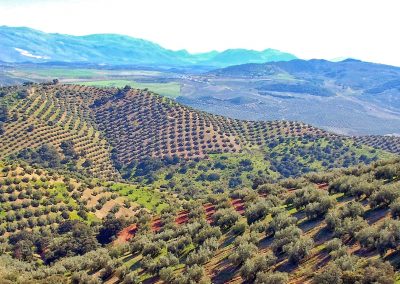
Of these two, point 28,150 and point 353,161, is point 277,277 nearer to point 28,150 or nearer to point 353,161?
point 28,150

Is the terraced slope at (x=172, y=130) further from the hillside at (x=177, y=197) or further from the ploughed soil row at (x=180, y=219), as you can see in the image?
the ploughed soil row at (x=180, y=219)

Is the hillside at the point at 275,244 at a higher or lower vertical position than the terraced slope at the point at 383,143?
higher

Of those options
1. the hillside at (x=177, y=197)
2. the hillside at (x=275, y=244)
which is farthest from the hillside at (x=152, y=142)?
the hillside at (x=275, y=244)

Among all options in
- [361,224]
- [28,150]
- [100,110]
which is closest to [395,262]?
[361,224]

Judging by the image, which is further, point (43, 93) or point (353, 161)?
point (43, 93)

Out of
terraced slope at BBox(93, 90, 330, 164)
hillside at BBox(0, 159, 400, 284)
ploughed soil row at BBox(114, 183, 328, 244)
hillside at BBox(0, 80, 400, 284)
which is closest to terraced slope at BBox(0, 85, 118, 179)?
hillside at BBox(0, 80, 400, 284)

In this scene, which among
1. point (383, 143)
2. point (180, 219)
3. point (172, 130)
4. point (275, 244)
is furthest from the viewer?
point (383, 143)

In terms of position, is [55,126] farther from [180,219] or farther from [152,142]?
[180,219]

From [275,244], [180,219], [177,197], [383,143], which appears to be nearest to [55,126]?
[177,197]

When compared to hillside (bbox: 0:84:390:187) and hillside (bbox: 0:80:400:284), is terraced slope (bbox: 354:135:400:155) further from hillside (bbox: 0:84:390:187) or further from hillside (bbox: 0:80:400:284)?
hillside (bbox: 0:84:390:187)
